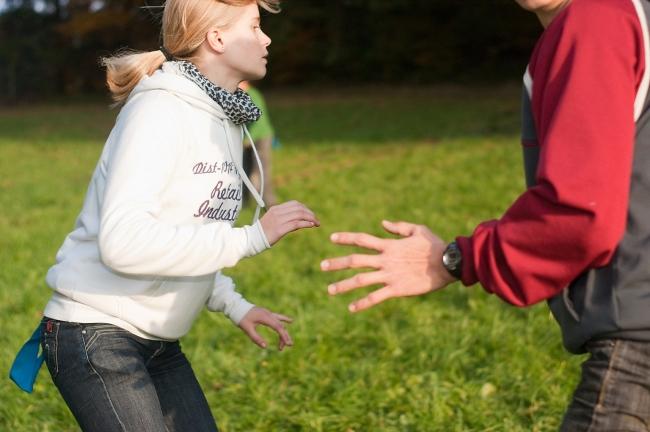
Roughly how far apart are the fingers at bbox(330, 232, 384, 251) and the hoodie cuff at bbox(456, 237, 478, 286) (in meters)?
0.18

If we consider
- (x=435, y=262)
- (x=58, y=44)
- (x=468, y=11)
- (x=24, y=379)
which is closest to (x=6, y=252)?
(x=24, y=379)

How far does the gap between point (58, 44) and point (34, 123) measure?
57.3 feet

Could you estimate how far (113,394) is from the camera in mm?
2311

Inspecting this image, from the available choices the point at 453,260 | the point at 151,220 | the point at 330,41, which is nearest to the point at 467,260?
the point at 453,260

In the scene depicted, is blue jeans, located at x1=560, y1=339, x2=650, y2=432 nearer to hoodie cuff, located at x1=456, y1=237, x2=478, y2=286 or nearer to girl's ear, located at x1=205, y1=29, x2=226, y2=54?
hoodie cuff, located at x1=456, y1=237, x2=478, y2=286

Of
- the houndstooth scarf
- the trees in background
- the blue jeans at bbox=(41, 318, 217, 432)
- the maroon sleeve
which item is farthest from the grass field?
the trees in background

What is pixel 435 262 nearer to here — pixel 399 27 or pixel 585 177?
pixel 585 177

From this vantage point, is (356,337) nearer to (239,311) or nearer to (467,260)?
(239,311)

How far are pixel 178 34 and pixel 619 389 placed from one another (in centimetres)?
157

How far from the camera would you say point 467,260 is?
1.86 metres

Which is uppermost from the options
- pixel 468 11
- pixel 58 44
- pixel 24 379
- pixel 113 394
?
pixel 113 394

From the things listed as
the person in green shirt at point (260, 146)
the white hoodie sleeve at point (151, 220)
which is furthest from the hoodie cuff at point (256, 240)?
the person in green shirt at point (260, 146)

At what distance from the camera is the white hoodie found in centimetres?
216

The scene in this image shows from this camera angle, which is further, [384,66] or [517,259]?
[384,66]
